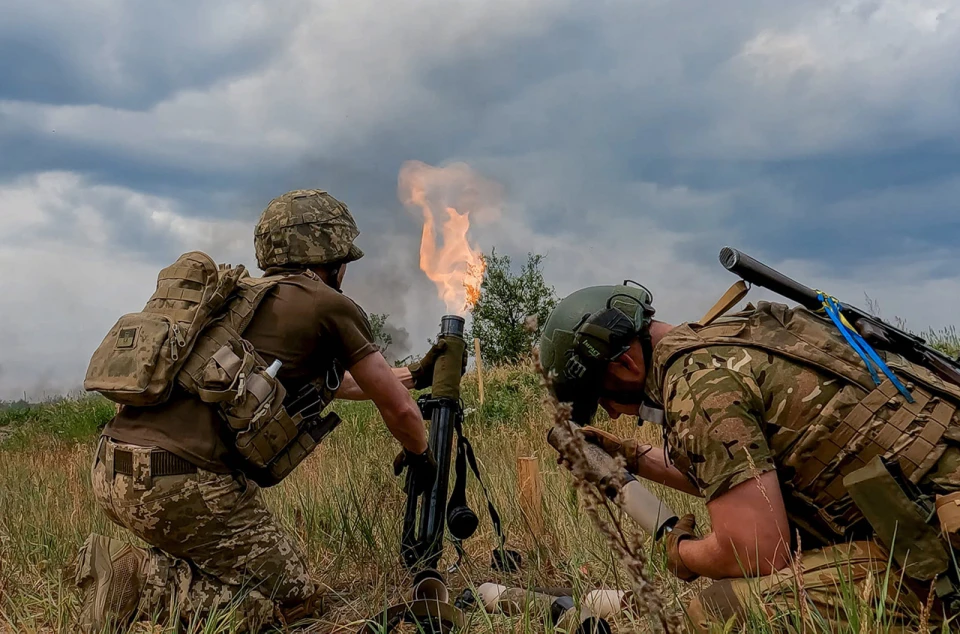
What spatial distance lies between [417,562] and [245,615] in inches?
33.3

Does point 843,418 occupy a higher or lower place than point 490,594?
higher

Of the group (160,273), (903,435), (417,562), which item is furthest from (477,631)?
(160,273)

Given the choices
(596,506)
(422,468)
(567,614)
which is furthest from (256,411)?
(596,506)

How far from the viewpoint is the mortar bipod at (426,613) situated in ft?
9.20

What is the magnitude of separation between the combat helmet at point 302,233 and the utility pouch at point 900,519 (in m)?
2.86

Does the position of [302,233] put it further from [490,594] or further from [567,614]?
[567,614]

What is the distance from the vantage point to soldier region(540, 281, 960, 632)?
2316mm

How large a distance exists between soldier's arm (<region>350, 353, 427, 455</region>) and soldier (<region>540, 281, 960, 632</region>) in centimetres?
126

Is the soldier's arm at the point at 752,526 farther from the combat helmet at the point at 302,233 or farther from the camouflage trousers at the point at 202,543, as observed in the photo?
the combat helmet at the point at 302,233

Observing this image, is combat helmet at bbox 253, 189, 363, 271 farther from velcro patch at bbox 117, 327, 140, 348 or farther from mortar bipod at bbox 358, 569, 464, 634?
mortar bipod at bbox 358, 569, 464, 634

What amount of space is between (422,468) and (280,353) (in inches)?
37.7

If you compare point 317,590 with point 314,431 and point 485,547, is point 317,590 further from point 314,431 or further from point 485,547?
point 485,547

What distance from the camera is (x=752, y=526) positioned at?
243 cm

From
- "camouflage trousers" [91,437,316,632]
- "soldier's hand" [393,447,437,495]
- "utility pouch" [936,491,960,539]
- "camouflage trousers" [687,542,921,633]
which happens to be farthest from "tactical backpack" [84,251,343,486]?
"utility pouch" [936,491,960,539]
